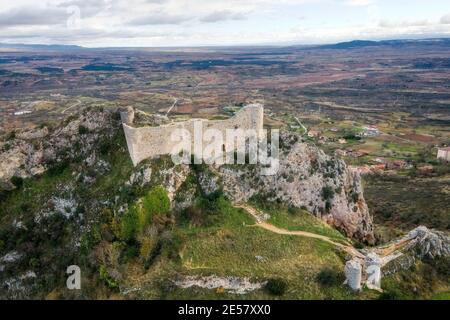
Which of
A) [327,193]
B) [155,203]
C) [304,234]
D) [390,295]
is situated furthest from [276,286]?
[327,193]

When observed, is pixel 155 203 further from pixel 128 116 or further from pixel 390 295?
pixel 390 295

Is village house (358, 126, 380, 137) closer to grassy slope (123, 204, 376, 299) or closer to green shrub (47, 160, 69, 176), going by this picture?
grassy slope (123, 204, 376, 299)

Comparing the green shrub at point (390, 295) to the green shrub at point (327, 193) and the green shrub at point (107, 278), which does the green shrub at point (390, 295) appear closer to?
the green shrub at point (327, 193)

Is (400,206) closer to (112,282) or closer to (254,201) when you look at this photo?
(254,201)

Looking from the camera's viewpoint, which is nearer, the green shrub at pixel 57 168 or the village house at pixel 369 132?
the green shrub at pixel 57 168

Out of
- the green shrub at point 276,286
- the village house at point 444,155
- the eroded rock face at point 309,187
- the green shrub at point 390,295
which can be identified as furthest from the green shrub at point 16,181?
the village house at point 444,155
